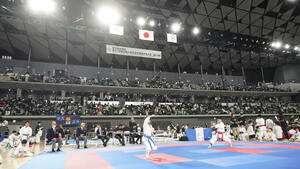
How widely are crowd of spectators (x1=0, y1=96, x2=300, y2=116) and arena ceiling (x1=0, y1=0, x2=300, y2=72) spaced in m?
9.36

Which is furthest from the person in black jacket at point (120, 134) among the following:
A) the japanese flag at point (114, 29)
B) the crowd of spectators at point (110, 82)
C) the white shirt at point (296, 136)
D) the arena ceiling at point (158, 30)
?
the crowd of spectators at point (110, 82)

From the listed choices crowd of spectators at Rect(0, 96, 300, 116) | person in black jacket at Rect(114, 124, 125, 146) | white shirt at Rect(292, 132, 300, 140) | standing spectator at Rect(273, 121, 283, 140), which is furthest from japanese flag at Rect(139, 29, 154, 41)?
white shirt at Rect(292, 132, 300, 140)

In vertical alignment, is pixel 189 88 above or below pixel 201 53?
below

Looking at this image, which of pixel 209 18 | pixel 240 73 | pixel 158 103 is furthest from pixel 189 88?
pixel 240 73

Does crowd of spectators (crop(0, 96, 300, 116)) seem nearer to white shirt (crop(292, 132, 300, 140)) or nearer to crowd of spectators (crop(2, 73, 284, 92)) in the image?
crowd of spectators (crop(2, 73, 284, 92))

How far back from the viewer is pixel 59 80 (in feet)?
82.3

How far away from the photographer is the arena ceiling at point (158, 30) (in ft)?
63.9

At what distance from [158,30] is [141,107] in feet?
38.4

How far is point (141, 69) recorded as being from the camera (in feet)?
121

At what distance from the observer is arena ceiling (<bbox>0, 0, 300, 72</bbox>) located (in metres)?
19.5

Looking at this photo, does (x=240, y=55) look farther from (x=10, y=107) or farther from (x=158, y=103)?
(x=10, y=107)

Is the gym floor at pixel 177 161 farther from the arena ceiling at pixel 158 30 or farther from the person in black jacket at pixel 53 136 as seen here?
the arena ceiling at pixel 158 30

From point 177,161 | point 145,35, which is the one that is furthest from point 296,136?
point 145,35

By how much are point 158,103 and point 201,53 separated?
13742 mm
